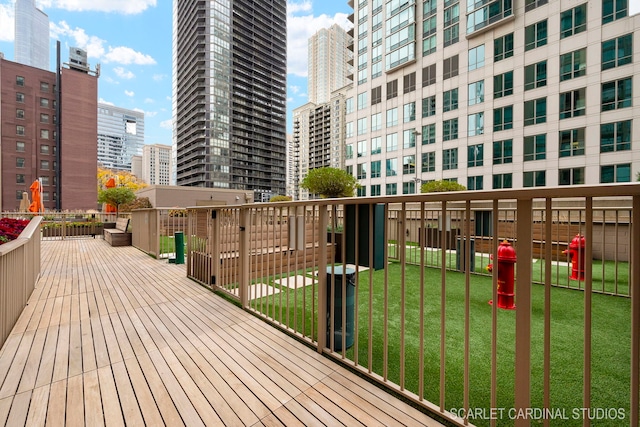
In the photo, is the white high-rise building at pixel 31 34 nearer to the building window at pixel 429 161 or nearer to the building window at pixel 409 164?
the building window at pixel 409 164

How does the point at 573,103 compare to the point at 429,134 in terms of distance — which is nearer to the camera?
the point at 573,103

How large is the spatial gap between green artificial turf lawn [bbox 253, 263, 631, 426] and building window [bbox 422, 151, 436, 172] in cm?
2485

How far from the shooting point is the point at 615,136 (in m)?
18.4

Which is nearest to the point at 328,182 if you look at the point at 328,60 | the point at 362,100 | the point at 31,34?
the point at 362,100

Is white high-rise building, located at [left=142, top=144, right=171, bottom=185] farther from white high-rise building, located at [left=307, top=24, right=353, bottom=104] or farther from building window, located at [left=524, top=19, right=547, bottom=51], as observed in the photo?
building window, located at [left=524, top=19, right=547, bottom=51]

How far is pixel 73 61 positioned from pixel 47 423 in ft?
225

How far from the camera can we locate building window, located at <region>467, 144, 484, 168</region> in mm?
24344

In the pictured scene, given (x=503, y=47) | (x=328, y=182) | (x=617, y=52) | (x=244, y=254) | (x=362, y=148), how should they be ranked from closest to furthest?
1. (x=244, y=254)
2. (x=328, y=182)
3. (x=617, y=52)
4. (x=503, y=47)
5. (x=362, y=148)

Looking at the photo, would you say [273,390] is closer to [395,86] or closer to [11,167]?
[395,86]

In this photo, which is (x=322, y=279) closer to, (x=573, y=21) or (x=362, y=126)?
(x=573, y=21)

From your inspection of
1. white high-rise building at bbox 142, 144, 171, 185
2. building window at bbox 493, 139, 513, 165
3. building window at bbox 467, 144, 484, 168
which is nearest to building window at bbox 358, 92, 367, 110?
building window at bbox 467, 144, 484, 168

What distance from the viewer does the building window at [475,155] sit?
79.9 ft

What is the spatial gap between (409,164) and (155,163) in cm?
14570

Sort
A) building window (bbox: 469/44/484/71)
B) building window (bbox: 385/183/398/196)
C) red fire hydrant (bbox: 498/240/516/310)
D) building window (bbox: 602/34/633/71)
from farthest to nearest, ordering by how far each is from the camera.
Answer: building window (bbox: 385/183/398/196), building window (bbox: 469/44/484/71), building window (bbox: 602/34/633/71), red fire hydrant (bbox: 498/240/516/310)
